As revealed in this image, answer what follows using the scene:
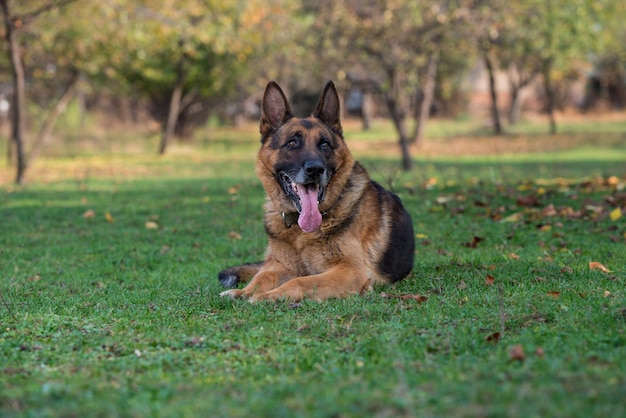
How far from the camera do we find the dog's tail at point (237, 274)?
23.3 ft

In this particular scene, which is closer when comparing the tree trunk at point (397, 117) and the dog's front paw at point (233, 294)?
the dog's front paw at point (233, 294)

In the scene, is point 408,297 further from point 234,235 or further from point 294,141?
point 234,235

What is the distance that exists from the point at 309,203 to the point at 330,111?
100 cm

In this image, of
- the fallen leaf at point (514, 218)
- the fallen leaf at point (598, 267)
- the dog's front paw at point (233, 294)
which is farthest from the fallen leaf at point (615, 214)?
the dog's front paw at point (233, 294)

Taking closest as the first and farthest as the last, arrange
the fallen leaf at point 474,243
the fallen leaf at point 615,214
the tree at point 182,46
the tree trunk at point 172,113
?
the fallen leaf at point 474,243 < the fallen leaf at point 615,214 < the tree at point 182,46 < the tree trunk at point 172,113

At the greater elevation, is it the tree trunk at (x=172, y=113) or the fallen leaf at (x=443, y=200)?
the tree trunk at (x=172, y=113)

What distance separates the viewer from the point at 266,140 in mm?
6973

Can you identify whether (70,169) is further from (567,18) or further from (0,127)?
(567,18)

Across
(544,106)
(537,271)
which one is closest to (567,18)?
(537,271)

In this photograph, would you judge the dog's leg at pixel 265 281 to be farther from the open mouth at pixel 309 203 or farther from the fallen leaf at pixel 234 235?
the fallen leaf at pixel 234 235

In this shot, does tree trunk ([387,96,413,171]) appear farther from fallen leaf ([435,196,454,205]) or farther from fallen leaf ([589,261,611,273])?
fallen leaf ([589,261,611,273])

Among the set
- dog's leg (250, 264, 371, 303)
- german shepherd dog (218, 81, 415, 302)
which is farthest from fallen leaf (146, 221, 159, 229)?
dog's leg (250, 264, 371, 303)

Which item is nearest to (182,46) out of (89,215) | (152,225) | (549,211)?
(89,215)

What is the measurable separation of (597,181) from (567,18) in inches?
527
